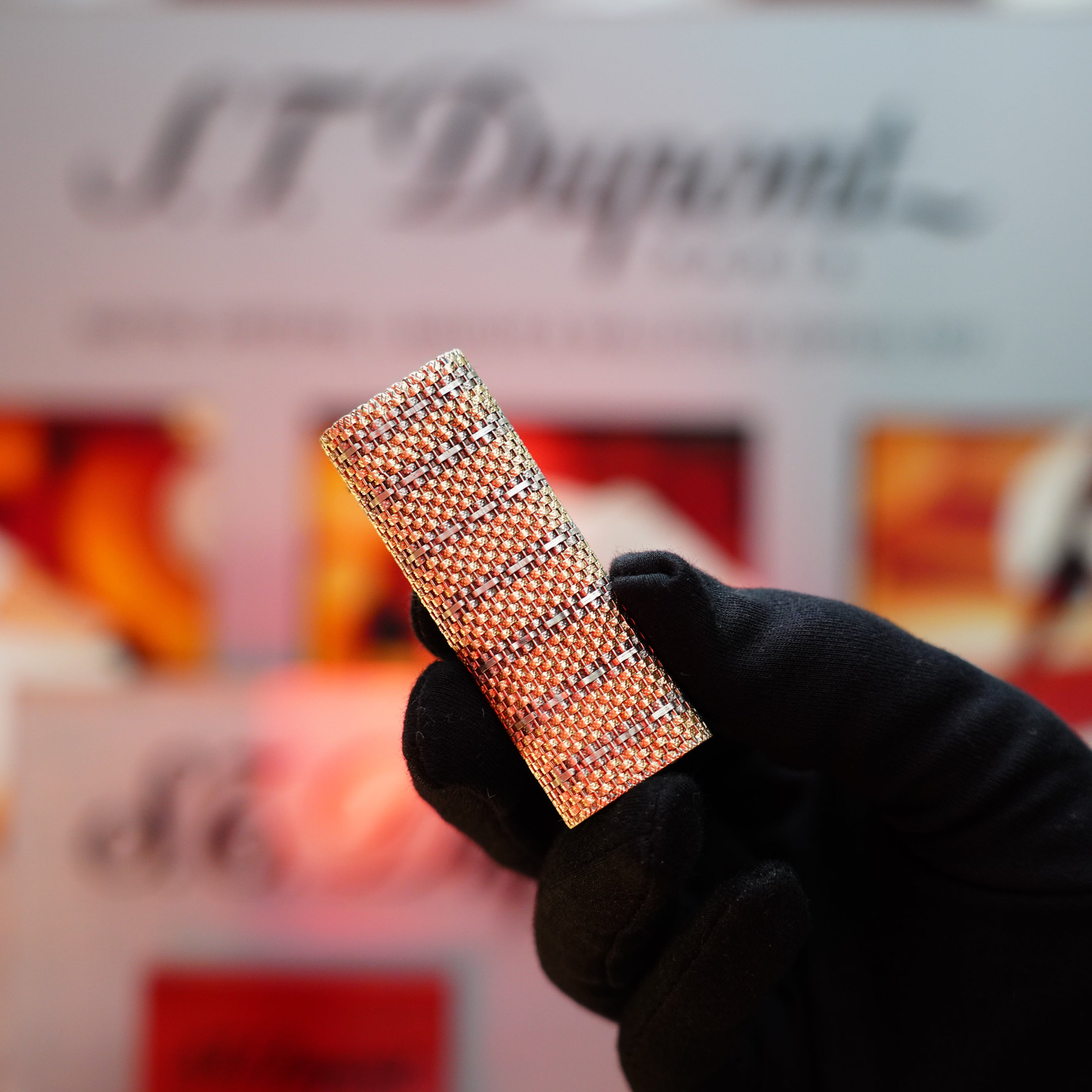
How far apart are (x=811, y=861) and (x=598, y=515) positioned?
558 millimetres

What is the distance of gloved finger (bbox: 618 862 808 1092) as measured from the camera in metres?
0.46

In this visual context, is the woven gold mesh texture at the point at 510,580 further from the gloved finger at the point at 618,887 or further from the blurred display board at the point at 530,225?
the blurred display board at the point at 530,225

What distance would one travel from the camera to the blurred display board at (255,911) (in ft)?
3.48

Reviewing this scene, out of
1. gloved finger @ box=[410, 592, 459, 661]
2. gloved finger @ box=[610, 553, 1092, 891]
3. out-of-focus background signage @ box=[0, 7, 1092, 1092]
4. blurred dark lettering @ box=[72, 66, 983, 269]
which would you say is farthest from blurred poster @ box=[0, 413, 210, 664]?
gloved finger @ box=[610, 553, 1092, 891]

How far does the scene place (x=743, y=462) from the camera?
1.08m

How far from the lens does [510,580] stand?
1.38 feet

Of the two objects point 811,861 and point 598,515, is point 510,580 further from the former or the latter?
point 598,515

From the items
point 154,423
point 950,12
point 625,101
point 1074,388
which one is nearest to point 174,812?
point 154,423

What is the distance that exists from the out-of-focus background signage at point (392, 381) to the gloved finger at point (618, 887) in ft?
→ 1.93

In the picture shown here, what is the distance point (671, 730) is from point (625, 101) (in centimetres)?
88

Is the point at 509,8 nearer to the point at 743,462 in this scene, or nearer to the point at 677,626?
the point at 743,462

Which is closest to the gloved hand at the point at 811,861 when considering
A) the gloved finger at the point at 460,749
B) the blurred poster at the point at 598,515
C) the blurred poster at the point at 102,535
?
the gloved finger at the point at 460,749

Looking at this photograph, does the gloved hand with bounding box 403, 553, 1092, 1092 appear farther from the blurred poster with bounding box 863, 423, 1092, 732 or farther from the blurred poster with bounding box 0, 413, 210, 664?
the blurred poster with bounding box 0, 413, 210, 664

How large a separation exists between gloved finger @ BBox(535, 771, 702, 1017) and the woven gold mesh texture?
0.02m
